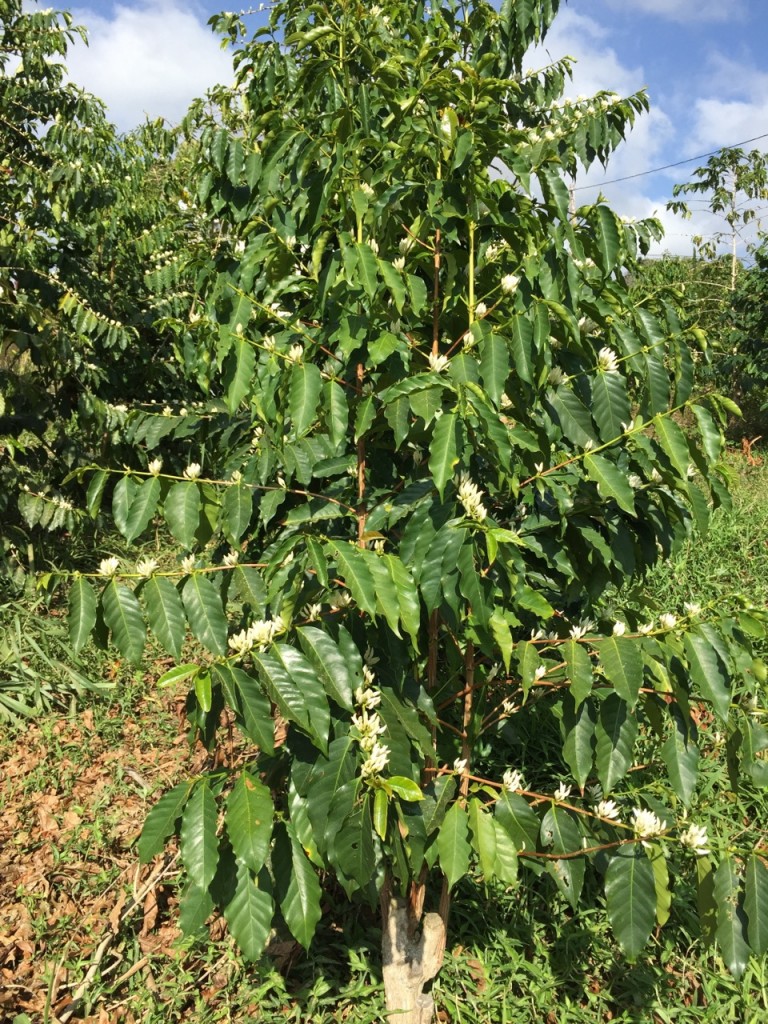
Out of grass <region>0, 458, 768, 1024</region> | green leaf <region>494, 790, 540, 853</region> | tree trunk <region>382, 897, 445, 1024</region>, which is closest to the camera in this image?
green leaf <region>494, 790, 540, 853</region>

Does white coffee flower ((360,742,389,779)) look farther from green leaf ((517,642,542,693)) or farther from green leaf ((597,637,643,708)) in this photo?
green leaf ((597,637,643,708))

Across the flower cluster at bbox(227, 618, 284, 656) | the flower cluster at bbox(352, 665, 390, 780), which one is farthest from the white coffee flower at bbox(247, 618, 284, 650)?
the flower cluster at bbox(352, 665, 390, 780)

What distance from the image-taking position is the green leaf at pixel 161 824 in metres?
1.44

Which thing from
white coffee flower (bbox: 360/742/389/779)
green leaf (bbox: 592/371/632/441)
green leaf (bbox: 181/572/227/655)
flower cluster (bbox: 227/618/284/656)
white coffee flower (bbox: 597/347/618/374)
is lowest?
white coffee flower (bbox: 360/742/389/779)

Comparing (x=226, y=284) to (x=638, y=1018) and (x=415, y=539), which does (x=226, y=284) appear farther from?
(x=638, y=1018)

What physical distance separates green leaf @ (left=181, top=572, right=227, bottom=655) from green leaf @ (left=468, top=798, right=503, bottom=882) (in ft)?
2.38

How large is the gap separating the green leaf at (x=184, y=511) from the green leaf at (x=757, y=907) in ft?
4.31

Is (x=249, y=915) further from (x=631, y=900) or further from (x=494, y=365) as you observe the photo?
(x=494, y=365)

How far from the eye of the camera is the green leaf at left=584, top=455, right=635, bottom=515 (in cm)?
151

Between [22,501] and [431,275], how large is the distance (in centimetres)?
321

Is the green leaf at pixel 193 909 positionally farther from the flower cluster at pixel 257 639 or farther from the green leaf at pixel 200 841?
the flower cluster at pixel 257 639

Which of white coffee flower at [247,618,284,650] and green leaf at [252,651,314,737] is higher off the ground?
white coffee flower at [247,618,284,650]

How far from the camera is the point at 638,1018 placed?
231 centimetres

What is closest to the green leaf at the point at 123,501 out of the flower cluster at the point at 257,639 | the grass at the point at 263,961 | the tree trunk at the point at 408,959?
the flower cluster at the point at 257,639
